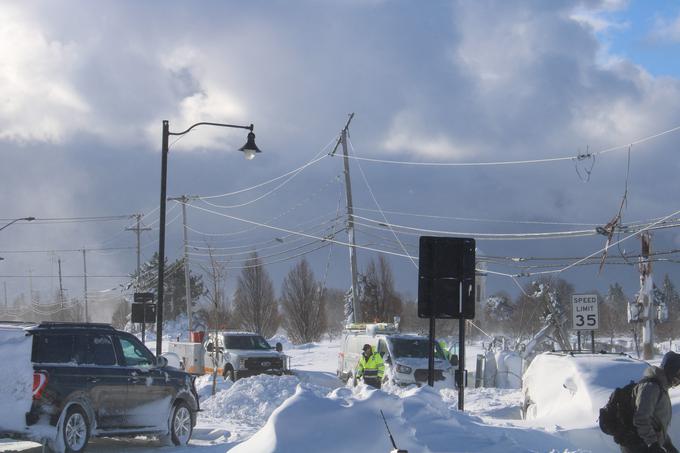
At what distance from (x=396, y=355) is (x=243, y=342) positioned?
32.1 feet

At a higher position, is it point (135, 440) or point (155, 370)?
point (155, 370)

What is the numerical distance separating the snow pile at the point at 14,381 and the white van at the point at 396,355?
1454cm

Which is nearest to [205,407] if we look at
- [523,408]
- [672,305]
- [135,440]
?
[135,440]

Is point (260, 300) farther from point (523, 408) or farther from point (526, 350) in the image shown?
point (523, 408)

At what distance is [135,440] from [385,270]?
2268 inches

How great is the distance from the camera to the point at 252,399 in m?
22.5

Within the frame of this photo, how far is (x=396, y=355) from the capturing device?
85.6ft

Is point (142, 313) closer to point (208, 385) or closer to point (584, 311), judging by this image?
point (208, 385)

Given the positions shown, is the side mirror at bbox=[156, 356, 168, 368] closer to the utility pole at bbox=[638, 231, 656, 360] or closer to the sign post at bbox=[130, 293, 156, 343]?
the sign post at bbox=[130, 293, 156, 343]

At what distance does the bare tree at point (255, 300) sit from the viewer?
77.1 meters

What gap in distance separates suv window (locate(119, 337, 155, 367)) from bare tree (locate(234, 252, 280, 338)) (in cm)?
6216

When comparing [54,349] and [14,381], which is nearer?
[14,381]

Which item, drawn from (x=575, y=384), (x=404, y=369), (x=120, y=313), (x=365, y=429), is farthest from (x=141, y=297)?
(x=120, y=313)

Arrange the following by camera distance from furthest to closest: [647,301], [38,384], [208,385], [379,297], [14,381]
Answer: [379,297] → [647,301] → [208,385] → [38,384] → [14,381]
